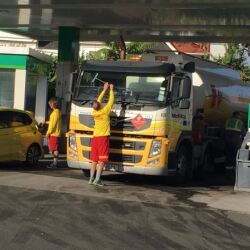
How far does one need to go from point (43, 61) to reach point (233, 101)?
1155 centimetres

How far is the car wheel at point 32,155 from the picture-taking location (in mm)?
17000

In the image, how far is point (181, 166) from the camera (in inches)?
562

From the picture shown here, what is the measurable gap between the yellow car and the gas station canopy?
354 centimetres

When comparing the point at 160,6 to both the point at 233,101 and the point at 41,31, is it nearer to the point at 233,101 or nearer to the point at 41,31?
the point at 233,101

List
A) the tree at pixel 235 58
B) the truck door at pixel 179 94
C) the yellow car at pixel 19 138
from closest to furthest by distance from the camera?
the truck door at pixel 179 94, the yellow car at pixel 19 138, the tree at pixel 235 58

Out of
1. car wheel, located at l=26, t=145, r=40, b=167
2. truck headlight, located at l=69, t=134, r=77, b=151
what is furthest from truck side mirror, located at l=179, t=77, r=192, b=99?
car wheel, located at l=26, t=145, r=40, b=167

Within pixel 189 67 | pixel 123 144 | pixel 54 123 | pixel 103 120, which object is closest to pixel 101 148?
pixel 103 120

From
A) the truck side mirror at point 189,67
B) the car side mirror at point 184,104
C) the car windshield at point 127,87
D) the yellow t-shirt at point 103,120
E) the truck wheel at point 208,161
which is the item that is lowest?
the truck wheel at point 208,161

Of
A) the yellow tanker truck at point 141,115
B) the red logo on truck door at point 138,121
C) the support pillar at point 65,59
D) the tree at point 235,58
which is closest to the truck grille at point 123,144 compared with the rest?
the yellow tanker truck at point 141,115

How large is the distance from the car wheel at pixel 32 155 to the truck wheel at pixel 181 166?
4.70m

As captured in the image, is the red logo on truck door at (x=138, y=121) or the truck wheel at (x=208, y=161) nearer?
the red logo on truck door at (x=138, y=121)

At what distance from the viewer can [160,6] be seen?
1738 centimetres

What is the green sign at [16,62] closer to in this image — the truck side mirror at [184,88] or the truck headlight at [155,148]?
the truck side mirror at [184,88]

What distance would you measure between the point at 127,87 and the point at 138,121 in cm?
86
